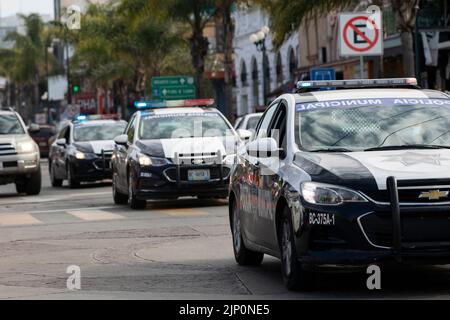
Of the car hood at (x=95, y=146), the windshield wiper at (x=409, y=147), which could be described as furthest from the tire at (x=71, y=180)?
the windshield wiper at (x=409, y=147)

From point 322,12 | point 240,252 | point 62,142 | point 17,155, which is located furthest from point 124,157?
point 322,12

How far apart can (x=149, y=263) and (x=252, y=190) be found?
1.95 metres

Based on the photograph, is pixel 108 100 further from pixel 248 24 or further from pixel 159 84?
pixel 159 84

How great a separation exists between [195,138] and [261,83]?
4584 centimetres

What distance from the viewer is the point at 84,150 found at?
31703 mm

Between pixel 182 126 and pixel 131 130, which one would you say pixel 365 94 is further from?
pixel 131 130

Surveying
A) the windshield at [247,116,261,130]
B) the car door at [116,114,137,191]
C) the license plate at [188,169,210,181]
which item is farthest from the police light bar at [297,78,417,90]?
the windshield at [247,116,261,130]

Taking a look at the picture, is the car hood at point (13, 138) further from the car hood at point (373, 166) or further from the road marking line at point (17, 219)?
the car hood at point (373, 166)

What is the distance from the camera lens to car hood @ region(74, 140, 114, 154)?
103 feet

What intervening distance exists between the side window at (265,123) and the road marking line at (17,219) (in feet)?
26.5

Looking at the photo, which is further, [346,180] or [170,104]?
[170,104]

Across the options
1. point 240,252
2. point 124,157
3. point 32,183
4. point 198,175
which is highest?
point 124,157

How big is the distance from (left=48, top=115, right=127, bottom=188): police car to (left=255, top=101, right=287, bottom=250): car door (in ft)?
63.9
